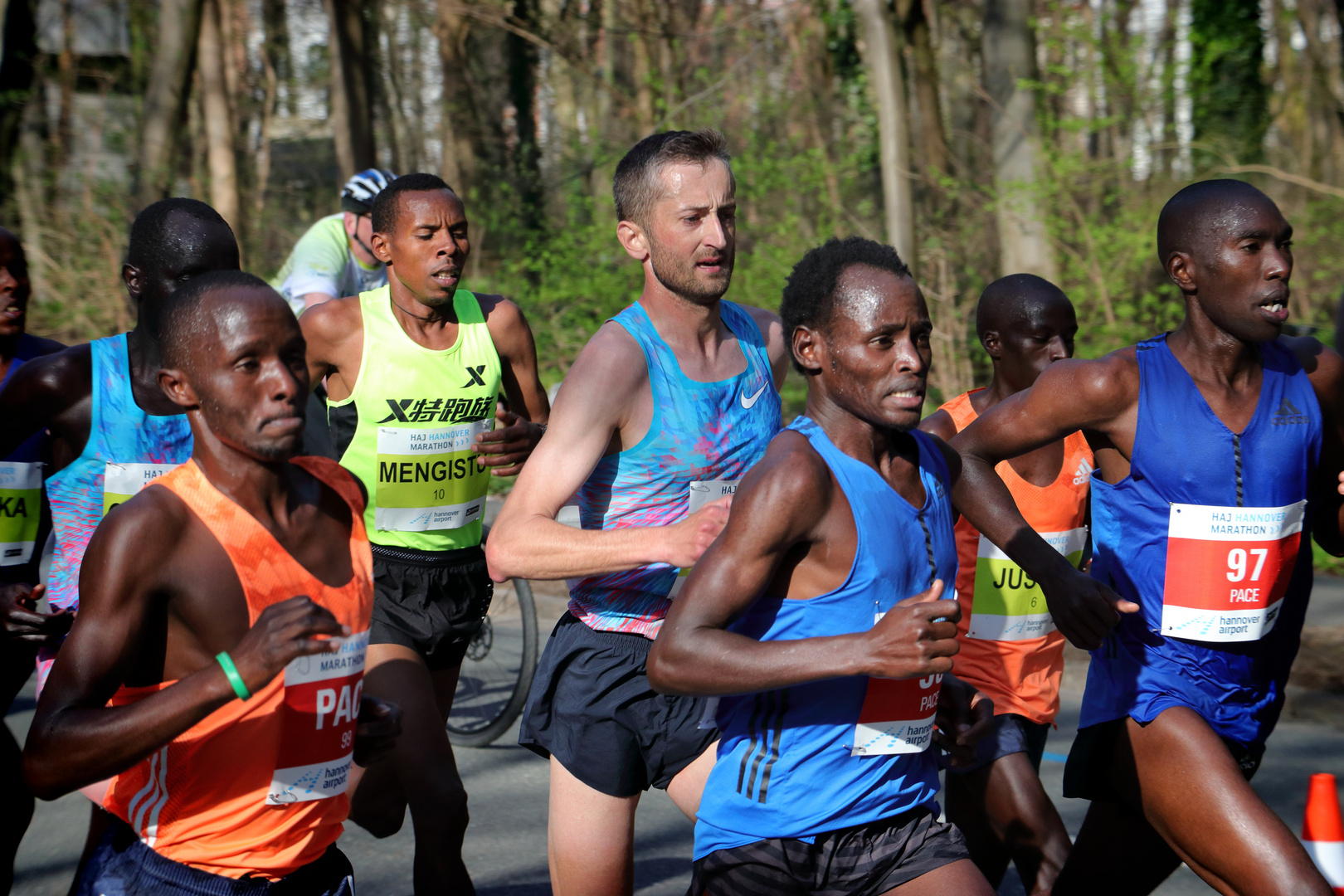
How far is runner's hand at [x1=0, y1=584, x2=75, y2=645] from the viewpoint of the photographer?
3299 millimetres

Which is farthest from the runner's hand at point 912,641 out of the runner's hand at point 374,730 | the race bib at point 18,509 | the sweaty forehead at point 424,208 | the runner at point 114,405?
the race bib at point 18,509

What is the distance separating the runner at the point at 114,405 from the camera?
3.59m

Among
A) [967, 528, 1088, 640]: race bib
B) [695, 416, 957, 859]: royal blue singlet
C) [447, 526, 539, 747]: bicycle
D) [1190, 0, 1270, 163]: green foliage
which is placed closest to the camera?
[695, 416, 957, 859]: royal blue singlet

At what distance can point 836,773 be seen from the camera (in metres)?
2.52

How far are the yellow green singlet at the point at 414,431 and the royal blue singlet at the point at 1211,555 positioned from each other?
77.6 inches

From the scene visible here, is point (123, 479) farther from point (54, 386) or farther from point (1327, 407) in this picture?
point (1327, 407)

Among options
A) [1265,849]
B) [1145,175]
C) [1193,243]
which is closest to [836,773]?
[1265,849]

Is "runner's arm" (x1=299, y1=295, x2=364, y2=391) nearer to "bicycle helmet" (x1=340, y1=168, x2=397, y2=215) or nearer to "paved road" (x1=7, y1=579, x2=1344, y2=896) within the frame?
"paved road" (x1=7, y1=579, x2=1344, y2=896)

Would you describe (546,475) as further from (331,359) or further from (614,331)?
A: (331,359)

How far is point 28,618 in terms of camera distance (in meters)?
3.31

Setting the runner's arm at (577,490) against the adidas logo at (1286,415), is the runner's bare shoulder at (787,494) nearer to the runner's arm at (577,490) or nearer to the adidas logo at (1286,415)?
the runner's arm at (577,490)

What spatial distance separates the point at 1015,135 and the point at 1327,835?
9.41m

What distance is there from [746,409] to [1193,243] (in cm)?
113

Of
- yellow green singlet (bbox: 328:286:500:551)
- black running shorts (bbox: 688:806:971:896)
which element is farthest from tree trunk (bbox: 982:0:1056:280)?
black running shorts (bbox: 688:806:971:896)
